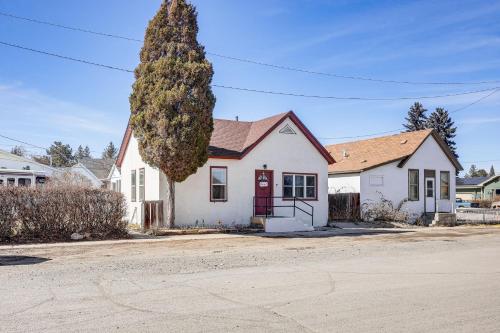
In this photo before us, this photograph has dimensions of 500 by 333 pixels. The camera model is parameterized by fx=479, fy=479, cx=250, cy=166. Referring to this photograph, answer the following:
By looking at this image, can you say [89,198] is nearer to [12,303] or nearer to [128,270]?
[128,270]

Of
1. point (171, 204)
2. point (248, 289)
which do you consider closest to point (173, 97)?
point (171, 204)

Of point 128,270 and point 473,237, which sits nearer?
point 128,270

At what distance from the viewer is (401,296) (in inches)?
317

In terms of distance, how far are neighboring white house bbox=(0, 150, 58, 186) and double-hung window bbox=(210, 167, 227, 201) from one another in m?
25.7

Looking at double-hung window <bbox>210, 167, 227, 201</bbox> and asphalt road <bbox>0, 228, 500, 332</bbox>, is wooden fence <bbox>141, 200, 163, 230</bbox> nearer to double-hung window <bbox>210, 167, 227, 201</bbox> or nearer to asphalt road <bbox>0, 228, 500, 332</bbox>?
double-hung window <bbox>210, 167, 227, 201</bbox>

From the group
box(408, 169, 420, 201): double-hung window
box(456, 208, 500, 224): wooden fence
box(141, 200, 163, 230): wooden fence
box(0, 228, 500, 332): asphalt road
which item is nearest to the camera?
box(0, 228, 500, 332): asphalt road

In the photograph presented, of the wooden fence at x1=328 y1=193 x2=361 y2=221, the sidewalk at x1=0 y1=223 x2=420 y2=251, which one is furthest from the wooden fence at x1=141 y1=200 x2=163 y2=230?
the wooden fence at x1=328 y1=193 x2=361 y2=221

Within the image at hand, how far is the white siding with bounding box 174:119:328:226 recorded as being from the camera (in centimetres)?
2166

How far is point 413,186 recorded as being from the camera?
30.2 metres

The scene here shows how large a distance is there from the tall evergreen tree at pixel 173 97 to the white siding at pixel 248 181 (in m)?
1.28

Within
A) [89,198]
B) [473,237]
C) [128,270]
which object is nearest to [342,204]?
[473,237]

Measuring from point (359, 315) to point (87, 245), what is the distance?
436 inches

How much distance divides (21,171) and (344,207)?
30.3 meters

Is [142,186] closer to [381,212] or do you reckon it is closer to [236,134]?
[236,134]
